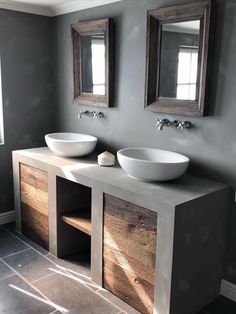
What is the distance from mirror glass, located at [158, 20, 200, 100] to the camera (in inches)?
94.9

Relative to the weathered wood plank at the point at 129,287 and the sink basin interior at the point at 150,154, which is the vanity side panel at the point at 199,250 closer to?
the weathered wood plank at the point at 129,287

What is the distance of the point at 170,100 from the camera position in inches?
103

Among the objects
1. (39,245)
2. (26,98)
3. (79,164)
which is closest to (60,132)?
(26,98)

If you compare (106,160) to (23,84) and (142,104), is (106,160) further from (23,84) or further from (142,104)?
(23,84)

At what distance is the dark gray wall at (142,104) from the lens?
2.27 meters

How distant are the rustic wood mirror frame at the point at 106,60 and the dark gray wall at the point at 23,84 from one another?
1.55 ft

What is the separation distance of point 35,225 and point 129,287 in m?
1.24

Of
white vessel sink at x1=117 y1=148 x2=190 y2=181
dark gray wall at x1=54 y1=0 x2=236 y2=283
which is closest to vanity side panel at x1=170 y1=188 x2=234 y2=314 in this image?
dark gray wall at x1=54 y1=0 x2=236 y2=283

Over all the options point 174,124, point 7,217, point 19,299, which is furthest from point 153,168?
point 7,217

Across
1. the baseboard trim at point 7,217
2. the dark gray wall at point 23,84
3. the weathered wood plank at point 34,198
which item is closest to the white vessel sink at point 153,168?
the weathered wood plank at point 34,198

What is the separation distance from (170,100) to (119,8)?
0.96 meters

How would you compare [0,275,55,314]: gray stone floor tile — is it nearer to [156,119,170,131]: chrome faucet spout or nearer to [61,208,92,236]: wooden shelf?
[61,208,92,236]: wooden shelf

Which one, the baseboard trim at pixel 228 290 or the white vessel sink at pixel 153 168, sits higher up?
the white vessel sink at pixel 153 168

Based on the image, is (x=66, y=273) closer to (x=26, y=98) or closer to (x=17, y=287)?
(x=17, y=287)
